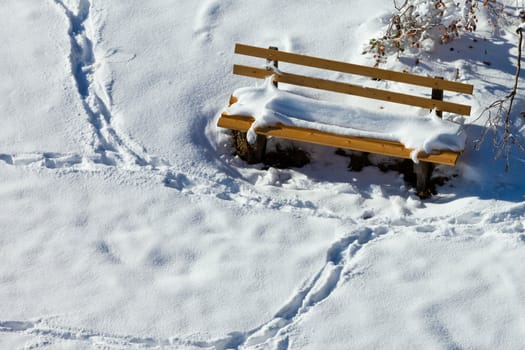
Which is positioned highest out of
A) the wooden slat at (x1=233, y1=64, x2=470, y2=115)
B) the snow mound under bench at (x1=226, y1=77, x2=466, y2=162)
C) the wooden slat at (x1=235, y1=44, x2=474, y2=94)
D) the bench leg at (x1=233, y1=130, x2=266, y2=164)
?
the wooden slat at (x1=235, y1=44, x2=474, y2=94)

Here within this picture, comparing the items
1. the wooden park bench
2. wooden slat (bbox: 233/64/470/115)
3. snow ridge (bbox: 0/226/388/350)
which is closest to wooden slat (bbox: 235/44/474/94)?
the wooden park bench

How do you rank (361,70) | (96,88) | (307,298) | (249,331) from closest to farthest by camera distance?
(249,331) → (307,298) → (361,70) → (96,88)

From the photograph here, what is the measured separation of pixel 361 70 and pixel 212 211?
5.58 feet

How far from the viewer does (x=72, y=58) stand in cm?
730

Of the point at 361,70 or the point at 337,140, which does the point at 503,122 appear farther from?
the point at 337,140

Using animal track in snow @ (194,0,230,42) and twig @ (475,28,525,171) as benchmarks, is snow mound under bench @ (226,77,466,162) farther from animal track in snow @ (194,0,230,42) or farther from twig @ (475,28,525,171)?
animal track in snow @ (194,0,230,42)

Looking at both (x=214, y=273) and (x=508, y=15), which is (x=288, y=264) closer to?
(x=214, y=273)

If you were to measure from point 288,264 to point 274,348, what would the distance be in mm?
723

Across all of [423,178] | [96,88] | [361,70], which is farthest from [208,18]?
[423,178]

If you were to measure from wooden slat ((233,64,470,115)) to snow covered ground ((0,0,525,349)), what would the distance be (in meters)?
0.41

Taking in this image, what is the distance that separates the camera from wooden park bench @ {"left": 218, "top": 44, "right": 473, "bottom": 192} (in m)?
5.97

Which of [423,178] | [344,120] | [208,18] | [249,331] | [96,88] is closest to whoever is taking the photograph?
[249,331]

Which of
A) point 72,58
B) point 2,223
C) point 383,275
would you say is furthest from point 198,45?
point 383,275

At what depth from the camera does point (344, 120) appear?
6230mm
